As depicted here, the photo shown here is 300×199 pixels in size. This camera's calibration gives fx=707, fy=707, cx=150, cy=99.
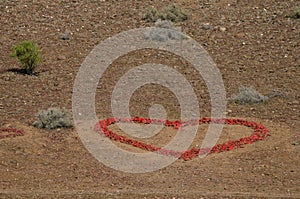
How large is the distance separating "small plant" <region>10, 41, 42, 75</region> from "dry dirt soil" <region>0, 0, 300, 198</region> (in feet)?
0.89

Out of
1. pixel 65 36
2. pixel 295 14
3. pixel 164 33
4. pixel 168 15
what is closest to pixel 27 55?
pixel 65 36

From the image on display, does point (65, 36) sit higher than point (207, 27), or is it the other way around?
point (207, 27)

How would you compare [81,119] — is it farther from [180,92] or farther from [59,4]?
[59,4]

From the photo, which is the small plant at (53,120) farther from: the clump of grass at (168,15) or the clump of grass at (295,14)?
the clump of grass at (295,14)

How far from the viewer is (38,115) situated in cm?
1421

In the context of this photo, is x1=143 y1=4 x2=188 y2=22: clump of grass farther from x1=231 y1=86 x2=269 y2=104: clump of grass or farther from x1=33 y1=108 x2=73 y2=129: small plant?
x1=33 y1=108 x2=73 y2=129: small plant

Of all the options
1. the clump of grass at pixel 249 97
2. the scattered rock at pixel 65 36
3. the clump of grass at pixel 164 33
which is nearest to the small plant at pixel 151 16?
the clump of grass at pixel 164 33

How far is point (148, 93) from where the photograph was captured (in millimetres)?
16125

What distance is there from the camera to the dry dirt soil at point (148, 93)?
1156 cm

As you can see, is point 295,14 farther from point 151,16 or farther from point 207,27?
point 151,16

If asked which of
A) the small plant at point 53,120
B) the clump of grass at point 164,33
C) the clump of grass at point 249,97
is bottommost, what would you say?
the small plant at point 53,120

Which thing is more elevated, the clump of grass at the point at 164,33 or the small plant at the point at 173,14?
the small plant at the point at 173,14

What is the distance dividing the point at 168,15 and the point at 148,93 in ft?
14.8

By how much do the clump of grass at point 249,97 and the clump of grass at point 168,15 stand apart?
16.2 feet
